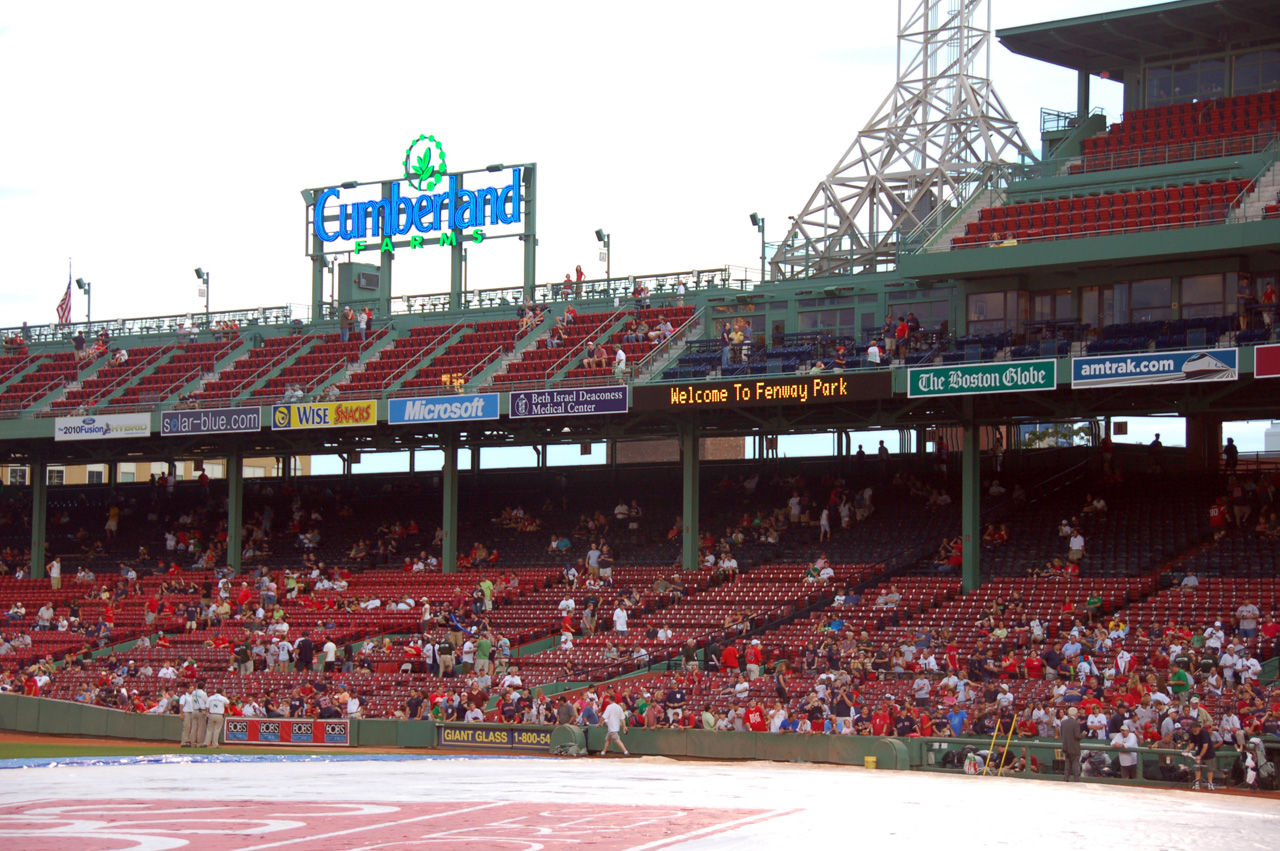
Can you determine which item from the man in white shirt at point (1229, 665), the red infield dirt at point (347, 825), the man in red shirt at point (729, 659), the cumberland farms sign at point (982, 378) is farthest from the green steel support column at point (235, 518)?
the man in white shirt at point (1229, 665)

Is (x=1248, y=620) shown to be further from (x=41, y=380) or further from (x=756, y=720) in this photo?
(x=41, y=380)

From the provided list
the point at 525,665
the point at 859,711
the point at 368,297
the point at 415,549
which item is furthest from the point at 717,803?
the point at 368,297

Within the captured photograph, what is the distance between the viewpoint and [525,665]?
3403 centimetres

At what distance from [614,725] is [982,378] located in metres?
11.5

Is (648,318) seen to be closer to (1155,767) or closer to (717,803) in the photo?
(1155,767)

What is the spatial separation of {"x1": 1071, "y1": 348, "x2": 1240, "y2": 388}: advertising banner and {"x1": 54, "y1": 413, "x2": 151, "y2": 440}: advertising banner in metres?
27.6

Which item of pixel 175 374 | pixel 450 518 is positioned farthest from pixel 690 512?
pixel 175 374

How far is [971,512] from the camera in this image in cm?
3444

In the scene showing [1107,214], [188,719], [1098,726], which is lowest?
[188,719]

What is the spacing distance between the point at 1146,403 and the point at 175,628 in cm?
2541

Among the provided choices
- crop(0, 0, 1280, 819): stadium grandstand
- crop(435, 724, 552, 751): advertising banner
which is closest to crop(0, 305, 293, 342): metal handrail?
crop(0, 0, 1280, 819): stadium grandstand

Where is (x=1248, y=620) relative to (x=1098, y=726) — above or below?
above

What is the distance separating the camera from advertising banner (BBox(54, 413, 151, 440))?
1794 inches

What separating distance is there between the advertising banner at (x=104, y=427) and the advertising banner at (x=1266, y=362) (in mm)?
30945
